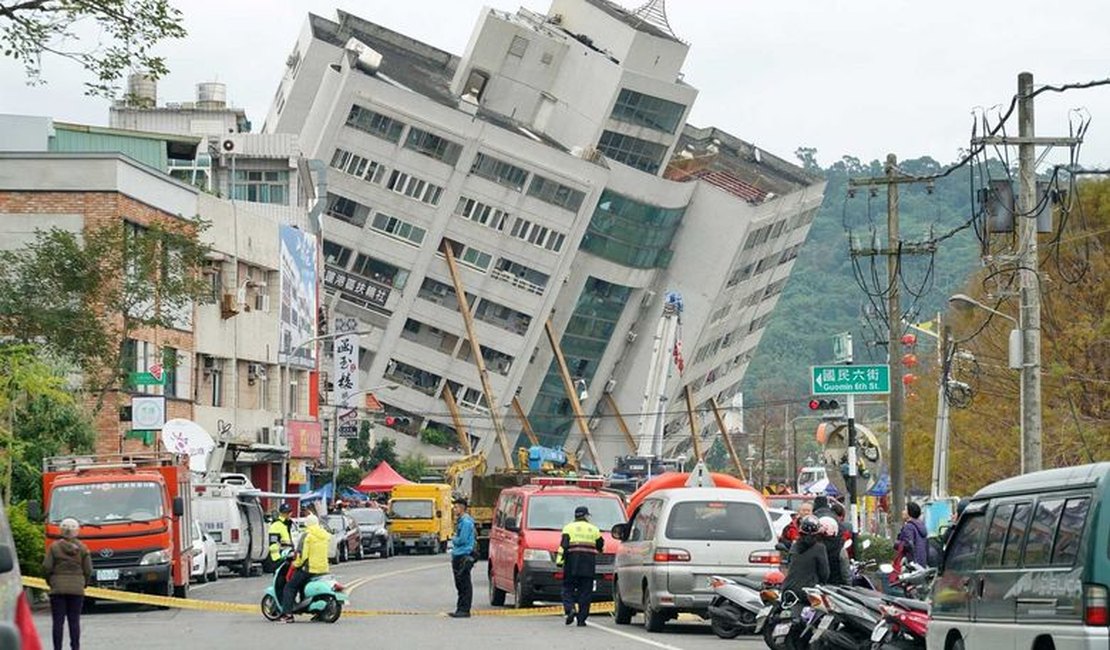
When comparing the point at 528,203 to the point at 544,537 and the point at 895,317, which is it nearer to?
the point at 895,317

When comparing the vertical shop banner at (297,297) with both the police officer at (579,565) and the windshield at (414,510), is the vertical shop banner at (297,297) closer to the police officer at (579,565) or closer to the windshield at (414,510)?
the windshield at (414,510)

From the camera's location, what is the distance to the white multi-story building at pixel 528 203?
101062 mm

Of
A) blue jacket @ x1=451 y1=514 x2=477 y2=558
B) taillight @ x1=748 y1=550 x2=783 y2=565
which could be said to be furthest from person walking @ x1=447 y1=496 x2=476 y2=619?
taillight @ x1=748 y1=550 x2=783 y2=565

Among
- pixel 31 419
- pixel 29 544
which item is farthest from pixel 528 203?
pixel 29 544

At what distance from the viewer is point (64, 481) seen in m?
34.0

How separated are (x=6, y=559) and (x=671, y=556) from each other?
1673cm

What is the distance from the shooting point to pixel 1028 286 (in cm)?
3150

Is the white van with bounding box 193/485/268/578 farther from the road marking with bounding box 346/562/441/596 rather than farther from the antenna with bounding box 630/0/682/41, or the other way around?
the antenna with bounding box 630/0/682/41

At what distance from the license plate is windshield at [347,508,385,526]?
109 ft

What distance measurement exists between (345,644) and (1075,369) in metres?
34.2

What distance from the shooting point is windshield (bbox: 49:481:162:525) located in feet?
111

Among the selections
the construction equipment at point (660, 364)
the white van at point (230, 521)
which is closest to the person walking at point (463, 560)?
the white van at point (230, 521)

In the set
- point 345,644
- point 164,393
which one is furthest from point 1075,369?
point 345,644

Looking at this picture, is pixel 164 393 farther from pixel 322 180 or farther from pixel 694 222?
pixel 694 222
